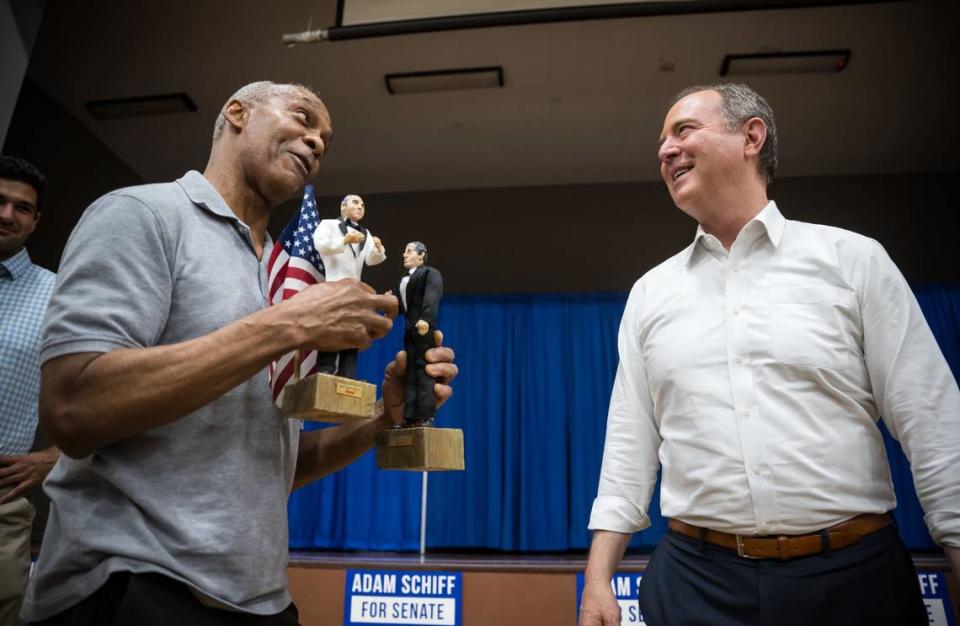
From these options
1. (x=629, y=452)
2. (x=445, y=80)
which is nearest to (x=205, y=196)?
(x=629, y=452)

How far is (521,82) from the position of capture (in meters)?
5.04

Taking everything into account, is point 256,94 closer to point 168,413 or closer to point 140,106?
point 168,413

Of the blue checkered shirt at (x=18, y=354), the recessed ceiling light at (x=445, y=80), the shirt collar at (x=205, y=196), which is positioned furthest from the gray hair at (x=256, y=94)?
the recessed ceiling light at (x=445, y=80)

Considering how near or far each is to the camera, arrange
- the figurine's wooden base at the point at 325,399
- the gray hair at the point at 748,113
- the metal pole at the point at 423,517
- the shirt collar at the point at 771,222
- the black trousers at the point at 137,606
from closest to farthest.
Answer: the black trousers at the point at 137,606, the figurine's wooden base at the point at 325,399, the shirt collar at the point at 771,222, the gray hair at the point at 748,113, the metal pole at the point at 423,517

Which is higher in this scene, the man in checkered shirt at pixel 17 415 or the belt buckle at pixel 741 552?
the man in checkered shirt at pixel 17 415

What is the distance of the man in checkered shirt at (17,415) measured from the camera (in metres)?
1.83

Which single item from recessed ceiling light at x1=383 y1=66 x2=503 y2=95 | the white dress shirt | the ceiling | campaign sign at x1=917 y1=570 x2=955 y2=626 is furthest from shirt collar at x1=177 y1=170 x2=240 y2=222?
recessed ceiling light at x1=383 y1=66 x2=503 y2=95

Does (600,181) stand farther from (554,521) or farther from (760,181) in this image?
(760,181)

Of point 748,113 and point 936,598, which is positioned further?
point 936,598

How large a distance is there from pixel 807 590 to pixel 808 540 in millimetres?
86

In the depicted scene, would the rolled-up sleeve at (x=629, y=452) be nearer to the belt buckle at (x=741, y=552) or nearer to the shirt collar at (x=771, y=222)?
the belt buckle at (x=741, y=552)

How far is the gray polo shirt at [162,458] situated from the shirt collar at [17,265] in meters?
1.31

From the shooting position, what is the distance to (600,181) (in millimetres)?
6520

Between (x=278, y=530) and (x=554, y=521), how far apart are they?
497 centimetres
